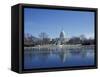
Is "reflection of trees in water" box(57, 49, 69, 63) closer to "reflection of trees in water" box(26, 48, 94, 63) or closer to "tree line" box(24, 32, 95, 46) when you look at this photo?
"reflection of trees in water" box(26, 48, 94, 63)

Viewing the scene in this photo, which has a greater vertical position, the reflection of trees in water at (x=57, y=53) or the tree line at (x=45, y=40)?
the tree line at (x=45, y=40)

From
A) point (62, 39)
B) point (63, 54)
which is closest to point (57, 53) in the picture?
point (63, 54)

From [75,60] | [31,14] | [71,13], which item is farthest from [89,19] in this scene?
[31,14]

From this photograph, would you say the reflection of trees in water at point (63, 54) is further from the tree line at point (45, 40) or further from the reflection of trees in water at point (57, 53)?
the tree line at point (45, 40)

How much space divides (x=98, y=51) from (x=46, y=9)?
1053mm

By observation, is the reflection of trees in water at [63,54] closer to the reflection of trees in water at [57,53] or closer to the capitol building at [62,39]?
the reflection of trees in water at [57,53]

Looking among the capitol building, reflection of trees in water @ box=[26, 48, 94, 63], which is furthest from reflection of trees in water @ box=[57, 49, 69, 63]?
the capitol building

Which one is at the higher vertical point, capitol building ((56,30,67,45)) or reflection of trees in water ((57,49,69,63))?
capitol building ((56,30,67,45))

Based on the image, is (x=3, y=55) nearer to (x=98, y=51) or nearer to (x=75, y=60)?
(x=75, y=60)

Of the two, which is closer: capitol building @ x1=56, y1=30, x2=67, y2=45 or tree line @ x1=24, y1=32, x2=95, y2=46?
tree line @ x1=24, y1=32, x2=95, y2=46

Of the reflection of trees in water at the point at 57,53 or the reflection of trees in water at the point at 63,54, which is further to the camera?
the reflection of trees in water at the point at 63,54

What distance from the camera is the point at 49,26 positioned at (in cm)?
445

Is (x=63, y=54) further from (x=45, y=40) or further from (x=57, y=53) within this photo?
(x=45, y=40)

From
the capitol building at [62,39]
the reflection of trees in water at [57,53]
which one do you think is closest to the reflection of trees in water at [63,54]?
the reflection of trees in water at [57,53]
